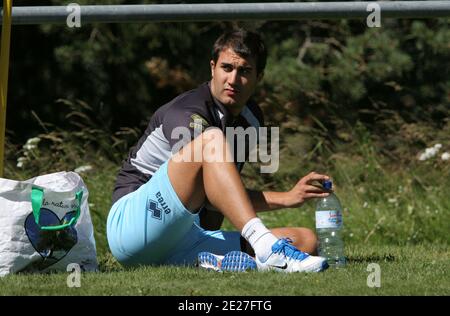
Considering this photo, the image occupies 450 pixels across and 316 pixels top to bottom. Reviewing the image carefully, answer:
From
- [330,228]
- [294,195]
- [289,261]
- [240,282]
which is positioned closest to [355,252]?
[330,228]

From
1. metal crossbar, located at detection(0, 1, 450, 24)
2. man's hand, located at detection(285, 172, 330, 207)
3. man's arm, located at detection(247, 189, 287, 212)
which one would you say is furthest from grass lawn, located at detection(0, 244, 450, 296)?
metal crossbar, located at detection(0, 1, 450, 24)

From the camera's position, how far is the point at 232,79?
4.95m

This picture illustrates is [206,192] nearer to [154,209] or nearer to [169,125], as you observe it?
[154,209]

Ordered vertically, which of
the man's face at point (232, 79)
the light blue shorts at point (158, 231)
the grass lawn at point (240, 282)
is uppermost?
the man's face at point (232, 79)

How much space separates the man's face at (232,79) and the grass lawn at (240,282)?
0.87 m

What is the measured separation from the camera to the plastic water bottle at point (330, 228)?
4.78m

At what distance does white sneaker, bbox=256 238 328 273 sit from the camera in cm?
440

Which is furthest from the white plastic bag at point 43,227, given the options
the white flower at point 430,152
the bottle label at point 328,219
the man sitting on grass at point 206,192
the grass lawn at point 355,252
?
the white flower at point 430,152

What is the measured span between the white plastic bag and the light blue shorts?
0.58 ft

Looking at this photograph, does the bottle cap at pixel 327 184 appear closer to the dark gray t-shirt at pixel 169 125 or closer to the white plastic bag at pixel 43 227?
the dark gray t-shirt at pixel 169 125

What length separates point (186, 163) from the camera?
4.61 m

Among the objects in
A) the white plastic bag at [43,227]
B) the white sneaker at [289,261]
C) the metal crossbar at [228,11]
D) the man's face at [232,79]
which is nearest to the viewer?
the white sneaker at [289,261]
